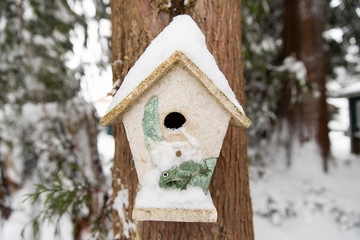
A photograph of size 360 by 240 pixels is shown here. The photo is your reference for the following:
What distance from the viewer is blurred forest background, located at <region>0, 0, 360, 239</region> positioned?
386 cm

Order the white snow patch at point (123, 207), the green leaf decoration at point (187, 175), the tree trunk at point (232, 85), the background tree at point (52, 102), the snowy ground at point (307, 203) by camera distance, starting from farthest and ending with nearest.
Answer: the snowy ground at point (307, 203) < the background tree at point (52, 102) < the white snow patch at point (123, 207) < the tree trunk at point (232, 85) < the green leaf decoration at point (187, 175)

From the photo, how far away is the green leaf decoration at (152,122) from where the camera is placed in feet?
3.73

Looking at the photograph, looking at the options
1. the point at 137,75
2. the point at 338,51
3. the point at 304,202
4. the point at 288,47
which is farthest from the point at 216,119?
the point at 338,51

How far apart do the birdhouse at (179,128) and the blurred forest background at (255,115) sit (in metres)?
2.65

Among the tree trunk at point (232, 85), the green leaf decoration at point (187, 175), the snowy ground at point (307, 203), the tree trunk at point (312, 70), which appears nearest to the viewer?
the green leaf decoration at point (187, 175)

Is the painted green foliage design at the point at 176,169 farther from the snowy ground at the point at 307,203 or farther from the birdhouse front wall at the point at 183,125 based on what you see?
the snowy ground at the point at 307,203

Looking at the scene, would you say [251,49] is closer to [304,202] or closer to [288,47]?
[288,47]

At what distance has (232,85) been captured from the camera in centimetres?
168

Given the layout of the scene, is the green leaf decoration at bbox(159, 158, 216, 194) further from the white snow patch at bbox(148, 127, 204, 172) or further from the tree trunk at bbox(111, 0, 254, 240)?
the tree trunk at bbox(111, 0, 254, 240)

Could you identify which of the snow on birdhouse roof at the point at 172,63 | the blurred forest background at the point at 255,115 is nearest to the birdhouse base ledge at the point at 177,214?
the snow on birdhouse roof at the point at 172,63

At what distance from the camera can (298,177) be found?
5.61m

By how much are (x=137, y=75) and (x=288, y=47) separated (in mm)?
5762

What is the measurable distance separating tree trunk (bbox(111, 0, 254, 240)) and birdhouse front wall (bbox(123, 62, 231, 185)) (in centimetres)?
46

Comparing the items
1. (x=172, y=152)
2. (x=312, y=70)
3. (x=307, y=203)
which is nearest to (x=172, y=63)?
(x=172, y=152)
